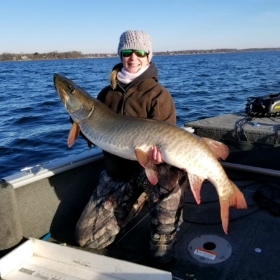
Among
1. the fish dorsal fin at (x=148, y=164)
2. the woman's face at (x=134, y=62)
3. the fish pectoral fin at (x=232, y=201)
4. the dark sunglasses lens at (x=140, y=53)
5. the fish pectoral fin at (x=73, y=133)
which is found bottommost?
the fish pectoral fin at (x=232, y=201)

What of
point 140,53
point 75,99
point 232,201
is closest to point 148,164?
point 232,201

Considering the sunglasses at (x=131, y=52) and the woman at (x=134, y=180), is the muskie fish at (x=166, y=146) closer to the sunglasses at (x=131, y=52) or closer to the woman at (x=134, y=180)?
the woman at (x=134, y=180)

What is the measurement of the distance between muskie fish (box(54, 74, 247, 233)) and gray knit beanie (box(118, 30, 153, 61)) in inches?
23.7

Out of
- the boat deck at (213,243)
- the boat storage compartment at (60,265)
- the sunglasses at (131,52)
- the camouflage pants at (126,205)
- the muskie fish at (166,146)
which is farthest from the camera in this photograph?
the sunglasses at (131,52)

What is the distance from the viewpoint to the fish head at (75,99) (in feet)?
10.5

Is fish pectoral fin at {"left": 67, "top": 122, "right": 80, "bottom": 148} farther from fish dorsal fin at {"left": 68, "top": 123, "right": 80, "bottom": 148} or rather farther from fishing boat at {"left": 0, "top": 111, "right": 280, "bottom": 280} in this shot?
fishing boat at {"left": 0, "top": 111, "right": 280, "bottom": 280}

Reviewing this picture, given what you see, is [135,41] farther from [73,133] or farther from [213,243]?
[213,243]

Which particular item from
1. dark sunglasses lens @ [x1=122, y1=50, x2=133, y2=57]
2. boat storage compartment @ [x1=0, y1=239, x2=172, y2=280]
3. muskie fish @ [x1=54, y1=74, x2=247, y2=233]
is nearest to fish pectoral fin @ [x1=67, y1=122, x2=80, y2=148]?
muskie fish @ [x1=54, y1=74, x2=247, y2=233]

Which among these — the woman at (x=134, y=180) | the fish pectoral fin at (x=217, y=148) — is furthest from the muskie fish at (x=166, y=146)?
the woman at (x=134, y=180)

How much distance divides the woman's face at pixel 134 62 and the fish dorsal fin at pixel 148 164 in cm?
85

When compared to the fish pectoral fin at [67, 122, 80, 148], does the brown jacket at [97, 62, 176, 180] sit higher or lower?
higher

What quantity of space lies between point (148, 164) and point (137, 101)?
Result: 66 centimetres

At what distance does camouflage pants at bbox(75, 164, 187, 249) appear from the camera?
123 inches

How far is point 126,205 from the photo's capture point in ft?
11.6
